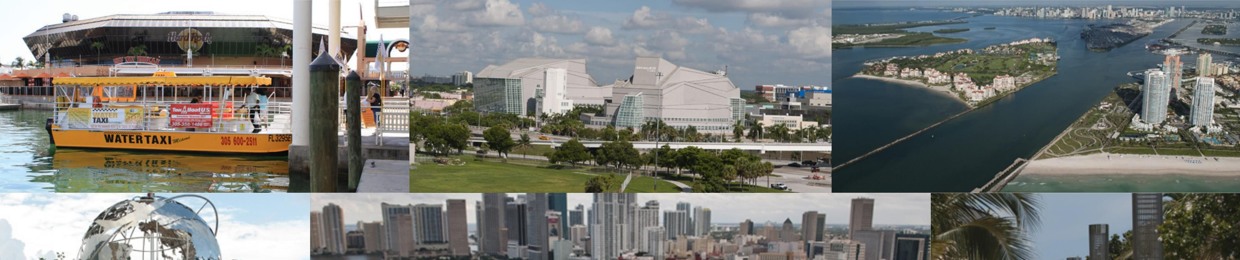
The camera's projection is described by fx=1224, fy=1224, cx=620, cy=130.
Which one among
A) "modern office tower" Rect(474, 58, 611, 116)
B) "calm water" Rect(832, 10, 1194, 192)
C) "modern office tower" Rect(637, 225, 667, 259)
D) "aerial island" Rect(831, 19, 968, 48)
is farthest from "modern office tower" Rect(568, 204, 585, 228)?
"aerial island" Rect(831, 19, 968, 48)

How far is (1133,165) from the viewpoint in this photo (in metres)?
8.88

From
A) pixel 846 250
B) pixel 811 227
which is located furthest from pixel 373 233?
pixel 846 250

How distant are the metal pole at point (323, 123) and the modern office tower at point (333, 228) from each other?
640 mm

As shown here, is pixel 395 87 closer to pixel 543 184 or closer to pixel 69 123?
pixel 69 123

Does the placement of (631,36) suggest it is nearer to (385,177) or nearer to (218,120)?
(385,177)

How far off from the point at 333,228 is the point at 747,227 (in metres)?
2.85

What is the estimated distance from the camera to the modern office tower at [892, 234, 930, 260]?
27.8 feet

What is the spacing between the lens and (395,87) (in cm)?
2691

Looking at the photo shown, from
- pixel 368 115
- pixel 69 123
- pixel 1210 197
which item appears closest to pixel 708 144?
pixel 1210 197

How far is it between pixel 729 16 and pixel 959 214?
2.13m

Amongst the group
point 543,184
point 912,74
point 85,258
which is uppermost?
point 912,74

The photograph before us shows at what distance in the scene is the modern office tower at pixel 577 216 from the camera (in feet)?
27.7

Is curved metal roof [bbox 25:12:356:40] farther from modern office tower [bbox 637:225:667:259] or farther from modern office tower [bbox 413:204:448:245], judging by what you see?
modern office tower [bbox 637:225:667:259]

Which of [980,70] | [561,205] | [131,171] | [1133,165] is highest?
[980,70]
